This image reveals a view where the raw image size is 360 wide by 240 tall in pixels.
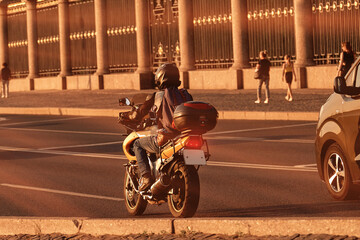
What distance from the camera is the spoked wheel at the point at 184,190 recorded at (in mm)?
8797

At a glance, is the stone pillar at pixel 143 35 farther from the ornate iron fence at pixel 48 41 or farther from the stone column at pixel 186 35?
the ornate iron fence at pixel 48 41

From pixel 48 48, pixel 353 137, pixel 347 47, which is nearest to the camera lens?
pixel 353 137

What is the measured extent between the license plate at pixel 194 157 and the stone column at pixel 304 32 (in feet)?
84.3

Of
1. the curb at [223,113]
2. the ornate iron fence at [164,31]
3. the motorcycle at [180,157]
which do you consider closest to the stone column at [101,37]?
the ornate iron fence at [164,31]

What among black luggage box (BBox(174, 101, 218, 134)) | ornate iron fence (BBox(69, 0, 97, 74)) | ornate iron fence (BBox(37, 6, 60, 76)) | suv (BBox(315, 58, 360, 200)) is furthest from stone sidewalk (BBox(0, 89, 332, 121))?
black luggage box (BBox(174, 101, 218, 134))

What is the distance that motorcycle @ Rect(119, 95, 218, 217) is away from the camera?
872 centimetres

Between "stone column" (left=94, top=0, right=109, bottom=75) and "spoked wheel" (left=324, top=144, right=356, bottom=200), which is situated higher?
"stone column" (left=94, top=0, right=109, bottom=75)

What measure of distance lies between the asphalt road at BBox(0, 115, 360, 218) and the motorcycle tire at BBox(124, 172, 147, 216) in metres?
0.17

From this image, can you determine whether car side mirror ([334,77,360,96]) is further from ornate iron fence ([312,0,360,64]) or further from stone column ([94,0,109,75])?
stone column ([94,0,109,75])

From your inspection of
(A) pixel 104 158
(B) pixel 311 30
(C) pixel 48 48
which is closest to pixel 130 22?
(C) pixel 48 48

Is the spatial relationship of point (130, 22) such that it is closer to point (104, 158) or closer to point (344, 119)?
point (104, 158)

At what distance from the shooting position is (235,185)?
39.9 feet

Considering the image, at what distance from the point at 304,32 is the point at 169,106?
2555 cm

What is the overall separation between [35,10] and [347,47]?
29995 mm
